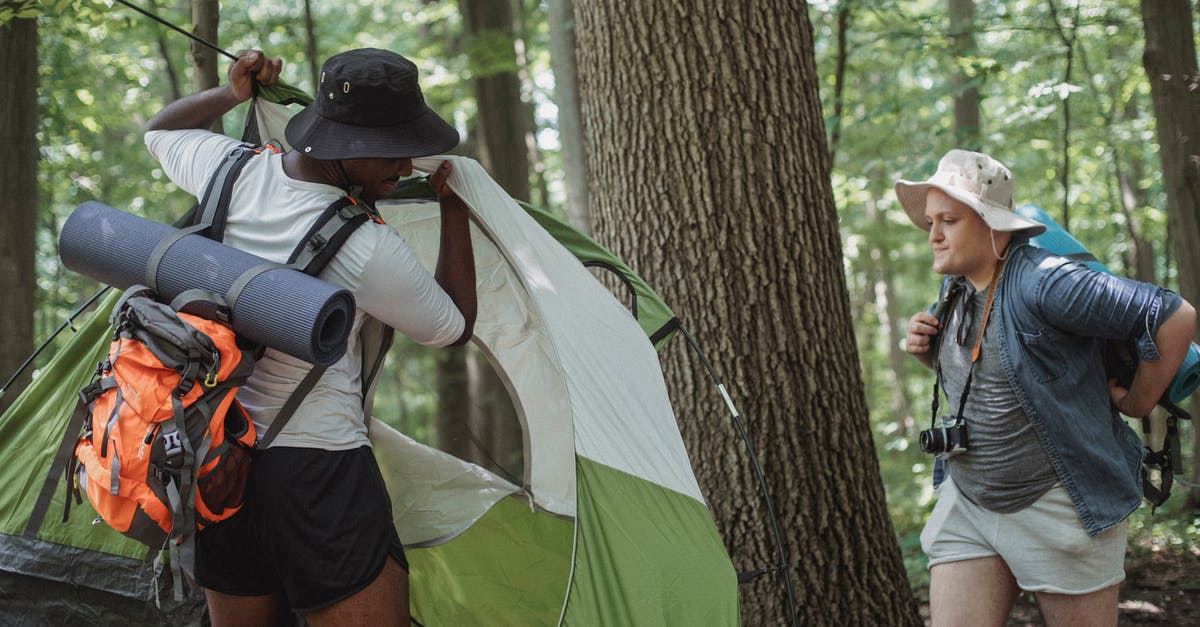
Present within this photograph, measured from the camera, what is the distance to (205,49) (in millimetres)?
3834

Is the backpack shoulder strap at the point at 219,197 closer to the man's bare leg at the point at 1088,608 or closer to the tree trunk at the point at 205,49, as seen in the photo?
the tree trunk at the point at 205,49

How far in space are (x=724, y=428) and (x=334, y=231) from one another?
1989mm

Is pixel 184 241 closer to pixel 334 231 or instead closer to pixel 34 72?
pixel 334 231

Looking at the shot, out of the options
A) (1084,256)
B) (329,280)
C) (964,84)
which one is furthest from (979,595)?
(964,84)

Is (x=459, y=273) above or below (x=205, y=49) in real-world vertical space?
below

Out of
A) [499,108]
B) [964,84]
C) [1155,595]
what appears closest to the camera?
[1155,595]

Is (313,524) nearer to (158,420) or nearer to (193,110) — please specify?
(158,420)

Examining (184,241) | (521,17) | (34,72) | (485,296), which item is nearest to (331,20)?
(521,17)

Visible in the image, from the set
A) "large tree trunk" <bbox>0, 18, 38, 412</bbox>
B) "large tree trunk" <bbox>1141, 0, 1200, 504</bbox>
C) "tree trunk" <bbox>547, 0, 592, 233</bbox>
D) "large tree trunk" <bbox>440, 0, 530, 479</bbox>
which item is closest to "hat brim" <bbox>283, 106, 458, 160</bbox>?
"tree trunk" <bbox>547, 0, 592, 233</bbox>

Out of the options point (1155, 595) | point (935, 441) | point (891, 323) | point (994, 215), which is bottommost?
point (891, 323)

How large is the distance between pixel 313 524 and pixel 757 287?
200cm

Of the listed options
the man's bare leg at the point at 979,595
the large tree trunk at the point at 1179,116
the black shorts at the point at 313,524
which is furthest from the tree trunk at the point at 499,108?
the black shorts at the point at 313,524

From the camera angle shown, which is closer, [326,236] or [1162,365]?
[326,236]

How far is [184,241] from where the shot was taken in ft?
7.26
